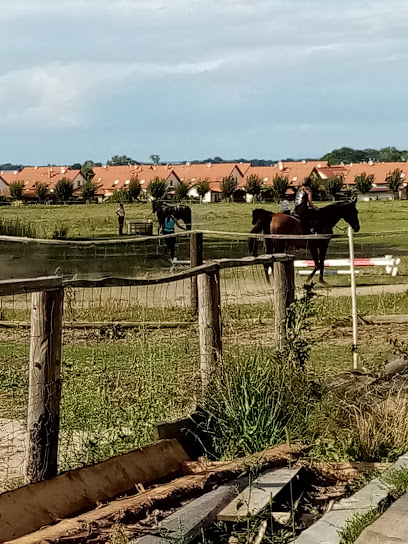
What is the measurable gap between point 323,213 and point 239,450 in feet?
47.0

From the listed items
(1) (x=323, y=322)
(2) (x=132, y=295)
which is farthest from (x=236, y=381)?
(2) (x=132, y=295)

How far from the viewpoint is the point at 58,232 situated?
112 feet

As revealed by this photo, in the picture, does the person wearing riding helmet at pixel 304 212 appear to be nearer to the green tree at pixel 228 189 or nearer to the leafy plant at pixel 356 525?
the leafy plant at pixel 356 525

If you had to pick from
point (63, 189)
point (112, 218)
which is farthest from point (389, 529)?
point (63, 189)

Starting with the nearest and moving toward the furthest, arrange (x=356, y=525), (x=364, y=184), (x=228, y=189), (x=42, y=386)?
(x=356, y=525)
(x=42, y=386)
(x=228, y=189)
(x=364, y=184)

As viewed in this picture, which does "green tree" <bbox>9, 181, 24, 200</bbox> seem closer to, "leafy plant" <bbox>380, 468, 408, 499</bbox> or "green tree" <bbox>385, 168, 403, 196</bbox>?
"green tree" <bbox>385, 168, 403, 196</bbox>

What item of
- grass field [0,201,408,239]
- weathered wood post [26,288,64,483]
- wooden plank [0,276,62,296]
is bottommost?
grass field [0,201,408,239]

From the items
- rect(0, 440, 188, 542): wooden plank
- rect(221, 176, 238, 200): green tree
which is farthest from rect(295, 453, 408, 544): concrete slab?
rect(221, 176, 238, 200): green tree

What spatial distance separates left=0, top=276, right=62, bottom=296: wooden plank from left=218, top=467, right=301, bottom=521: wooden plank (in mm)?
1415

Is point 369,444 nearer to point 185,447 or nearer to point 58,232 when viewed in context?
point 185,447

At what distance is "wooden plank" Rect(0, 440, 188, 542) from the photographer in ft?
15.3

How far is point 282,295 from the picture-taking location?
726 cm

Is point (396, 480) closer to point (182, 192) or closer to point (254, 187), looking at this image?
point (182, 192)

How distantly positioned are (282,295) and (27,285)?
2831mm
